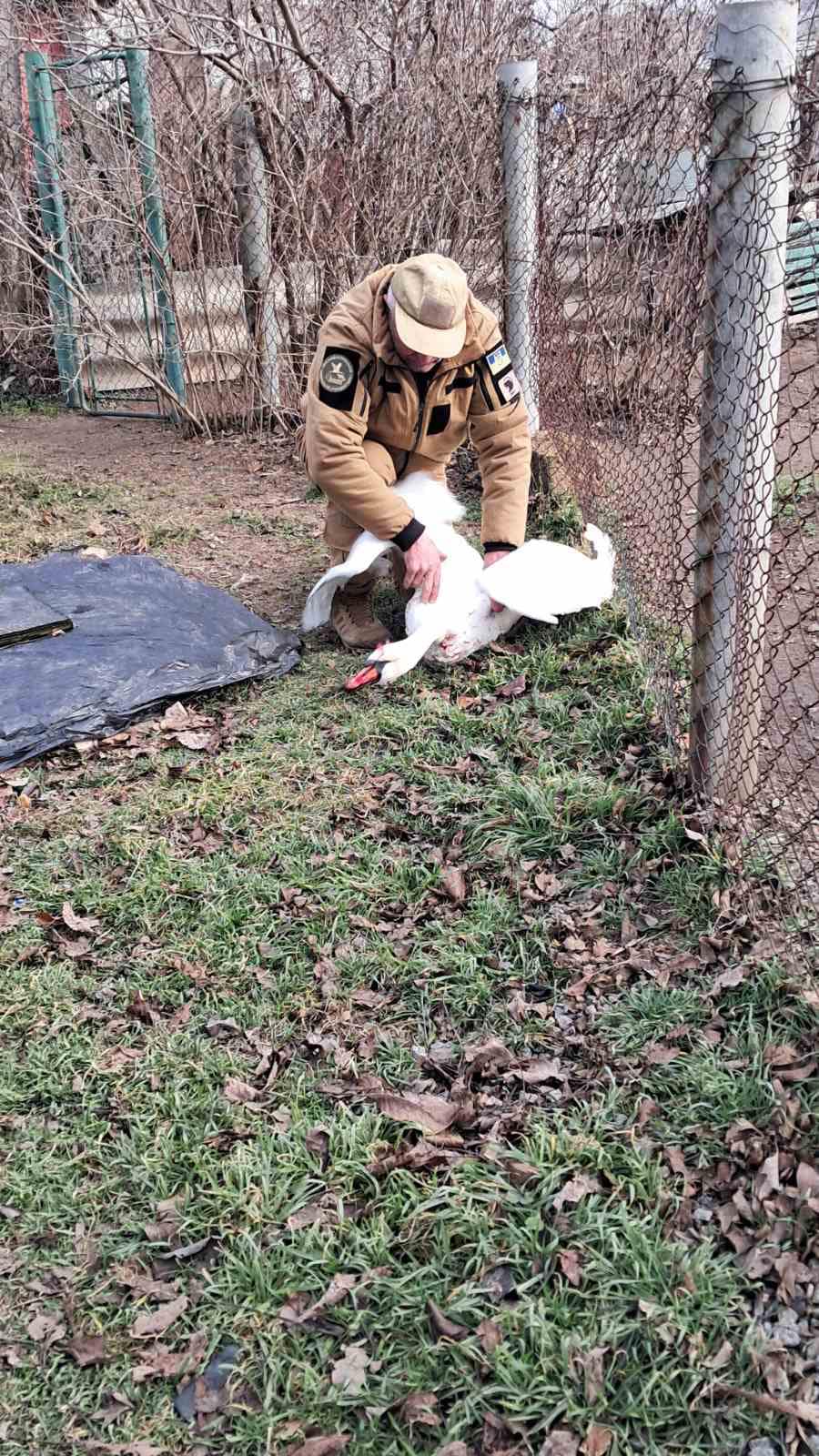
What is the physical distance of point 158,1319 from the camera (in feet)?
6.57

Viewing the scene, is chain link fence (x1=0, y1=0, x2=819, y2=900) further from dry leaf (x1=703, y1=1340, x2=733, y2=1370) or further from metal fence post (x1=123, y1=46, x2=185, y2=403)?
dry leaf (x1=703, y1=1340, x2=733, y2=1370)

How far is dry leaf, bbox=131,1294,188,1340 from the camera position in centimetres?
198

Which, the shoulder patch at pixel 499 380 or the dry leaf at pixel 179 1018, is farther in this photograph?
the shoulder patch at pixel 499 380

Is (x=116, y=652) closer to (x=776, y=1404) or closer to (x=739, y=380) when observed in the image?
(x=739, y=380)

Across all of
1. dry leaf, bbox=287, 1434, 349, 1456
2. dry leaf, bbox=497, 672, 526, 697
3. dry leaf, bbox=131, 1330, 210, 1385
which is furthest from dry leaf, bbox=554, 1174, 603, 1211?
dry leaf, bbox=497, 672, 526, 697

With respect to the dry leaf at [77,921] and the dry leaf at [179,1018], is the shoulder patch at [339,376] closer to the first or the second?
the dry leaf at [77,921]

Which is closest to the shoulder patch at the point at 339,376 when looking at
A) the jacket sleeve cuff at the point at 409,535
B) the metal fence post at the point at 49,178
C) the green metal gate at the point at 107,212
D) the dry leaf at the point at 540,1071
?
the jacket sleeve cuff at the point at 409,535

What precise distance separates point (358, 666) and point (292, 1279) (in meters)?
2.63

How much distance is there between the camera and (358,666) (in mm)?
4359

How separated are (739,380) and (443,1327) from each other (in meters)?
2.03

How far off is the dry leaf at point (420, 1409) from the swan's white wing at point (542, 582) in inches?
109

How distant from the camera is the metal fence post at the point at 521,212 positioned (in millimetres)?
5223

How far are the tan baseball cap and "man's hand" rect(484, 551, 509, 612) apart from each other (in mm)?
820

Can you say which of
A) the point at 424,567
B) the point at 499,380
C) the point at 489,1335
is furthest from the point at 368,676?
the point at 489,1335
